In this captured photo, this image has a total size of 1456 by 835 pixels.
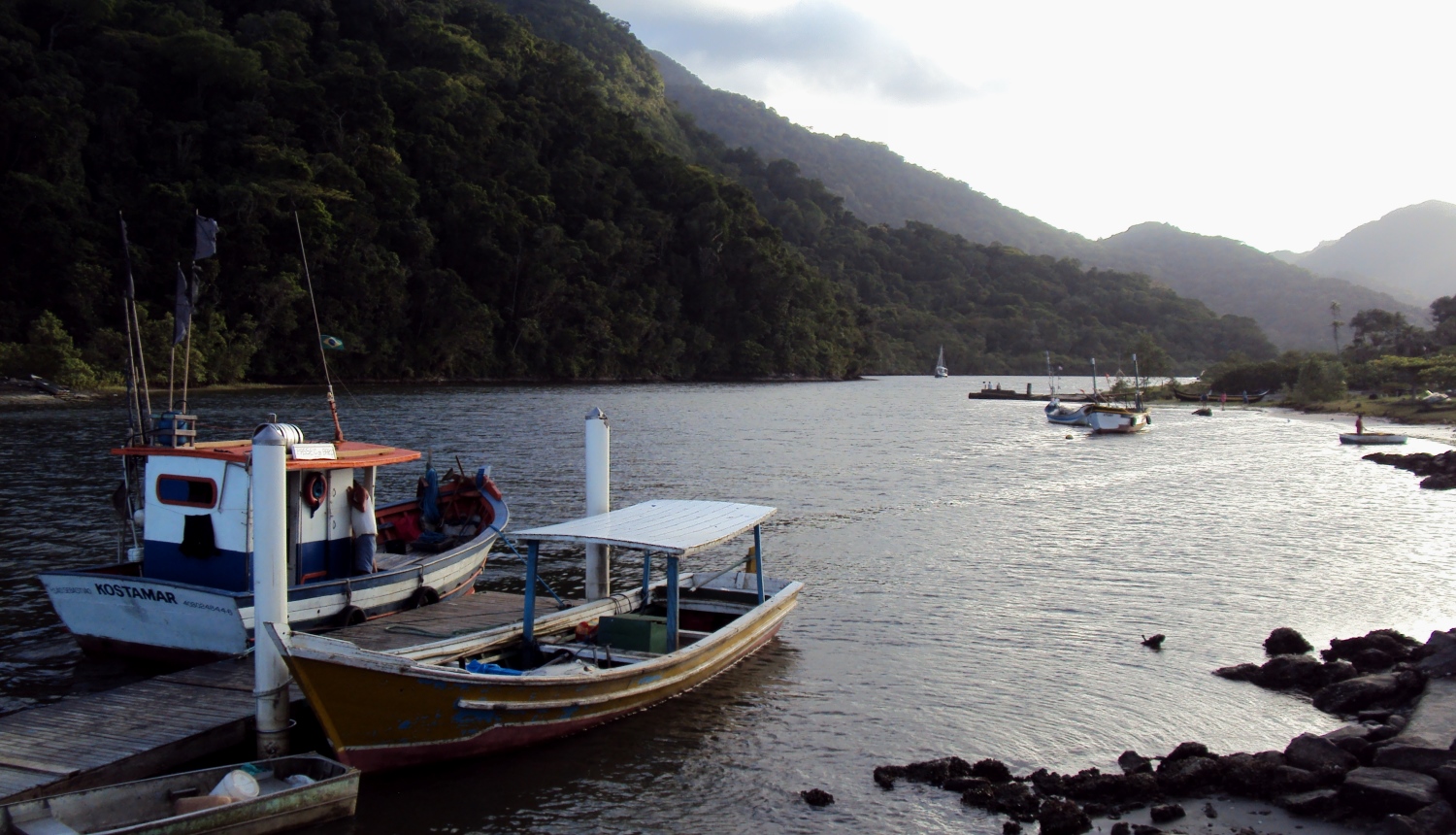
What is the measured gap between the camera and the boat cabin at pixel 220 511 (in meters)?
12.8

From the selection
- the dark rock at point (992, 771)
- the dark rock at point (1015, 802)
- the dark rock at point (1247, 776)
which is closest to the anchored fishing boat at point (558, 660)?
the dark rock at point (992, 771)

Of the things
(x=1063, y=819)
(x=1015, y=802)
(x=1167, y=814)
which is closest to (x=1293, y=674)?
(x=1167, y=814)

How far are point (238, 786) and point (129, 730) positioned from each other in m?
2.16

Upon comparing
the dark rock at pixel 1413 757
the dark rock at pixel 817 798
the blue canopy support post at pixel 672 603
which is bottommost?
the dark rock at pixel 817 798

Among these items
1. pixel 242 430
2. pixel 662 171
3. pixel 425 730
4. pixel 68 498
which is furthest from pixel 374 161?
pixel 425 730

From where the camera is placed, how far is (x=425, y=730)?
10.2 metres

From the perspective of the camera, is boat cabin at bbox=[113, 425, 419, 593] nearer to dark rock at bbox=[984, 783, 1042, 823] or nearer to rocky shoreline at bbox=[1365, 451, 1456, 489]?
dark rock at bbox=[984, 783, 1042, 823]

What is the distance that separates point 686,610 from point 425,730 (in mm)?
5928

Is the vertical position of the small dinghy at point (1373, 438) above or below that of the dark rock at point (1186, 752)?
above

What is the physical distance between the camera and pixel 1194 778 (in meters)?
9.98

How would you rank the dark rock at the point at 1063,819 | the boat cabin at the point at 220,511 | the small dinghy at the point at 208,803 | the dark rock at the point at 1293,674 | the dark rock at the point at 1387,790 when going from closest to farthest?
the small dinghy at the point at 208,803 → the dark rock at the point at 1387,790 → the dark rock at the point at 1063,819 → the boat cabin at the point at 220,511 → the dark rock at the point at 1293,674

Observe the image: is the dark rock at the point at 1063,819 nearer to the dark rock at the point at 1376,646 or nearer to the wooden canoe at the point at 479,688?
the wooden canoe at the point at 479,688

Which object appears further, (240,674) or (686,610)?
(686,610)

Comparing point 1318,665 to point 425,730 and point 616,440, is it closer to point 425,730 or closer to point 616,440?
point 425,730
